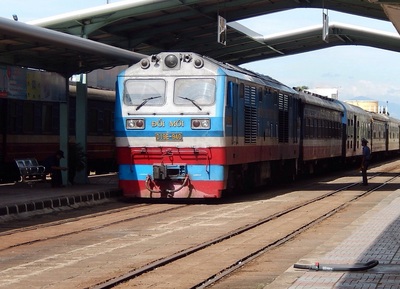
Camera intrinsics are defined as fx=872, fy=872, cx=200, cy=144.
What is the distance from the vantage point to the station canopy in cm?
2031

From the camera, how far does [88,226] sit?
1554 cm

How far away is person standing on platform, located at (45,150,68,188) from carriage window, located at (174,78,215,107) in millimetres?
3986

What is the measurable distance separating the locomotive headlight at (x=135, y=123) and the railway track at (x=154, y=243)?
1.86 meters

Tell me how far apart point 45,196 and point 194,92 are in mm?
4186

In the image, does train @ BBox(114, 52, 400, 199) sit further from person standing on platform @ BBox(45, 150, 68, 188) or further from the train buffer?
the train buffer

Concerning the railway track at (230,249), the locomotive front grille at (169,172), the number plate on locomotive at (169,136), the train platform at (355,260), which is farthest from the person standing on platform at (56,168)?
the train platform at (355,260)

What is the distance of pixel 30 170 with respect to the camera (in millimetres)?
23922

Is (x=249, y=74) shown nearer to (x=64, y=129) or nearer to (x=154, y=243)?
(x=64, y=129)

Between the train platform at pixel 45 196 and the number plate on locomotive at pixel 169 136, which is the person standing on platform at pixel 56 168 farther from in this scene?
the number plate on locomotive at pixel 169 136

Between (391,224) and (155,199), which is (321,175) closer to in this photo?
→ (155,199)

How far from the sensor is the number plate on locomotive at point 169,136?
20.2 m

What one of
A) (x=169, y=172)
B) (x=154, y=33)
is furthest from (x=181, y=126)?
(x=154, y=33)

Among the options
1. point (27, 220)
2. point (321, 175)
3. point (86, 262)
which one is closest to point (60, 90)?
point (27, 220)

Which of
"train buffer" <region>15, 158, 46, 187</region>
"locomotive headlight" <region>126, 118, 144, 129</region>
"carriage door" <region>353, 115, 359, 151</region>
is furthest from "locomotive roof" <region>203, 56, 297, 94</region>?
"carriage door" <region>353, 115, 359, 151</region>
